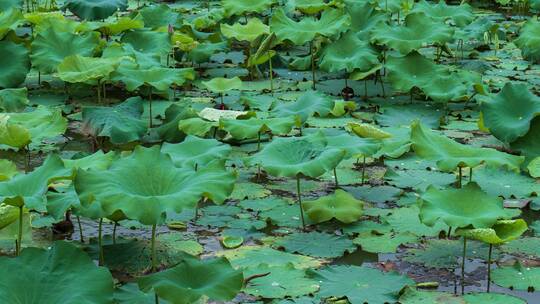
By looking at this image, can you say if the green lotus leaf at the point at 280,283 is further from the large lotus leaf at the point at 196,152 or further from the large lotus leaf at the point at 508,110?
the large lotus leaf at the point at 508,110

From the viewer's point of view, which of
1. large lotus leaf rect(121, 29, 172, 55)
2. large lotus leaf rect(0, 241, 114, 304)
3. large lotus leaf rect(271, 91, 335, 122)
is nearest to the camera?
large lotus leaf rect(0, 241, 114, 304)

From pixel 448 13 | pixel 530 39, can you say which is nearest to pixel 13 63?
pixel 448 13

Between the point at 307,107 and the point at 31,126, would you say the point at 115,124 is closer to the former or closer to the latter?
the point at 31,126

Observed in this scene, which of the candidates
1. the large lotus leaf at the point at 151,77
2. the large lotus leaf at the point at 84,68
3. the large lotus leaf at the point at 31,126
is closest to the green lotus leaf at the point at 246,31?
the large lotus leaf at the point at 151,77

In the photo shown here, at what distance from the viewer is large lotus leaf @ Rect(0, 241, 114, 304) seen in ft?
8.23

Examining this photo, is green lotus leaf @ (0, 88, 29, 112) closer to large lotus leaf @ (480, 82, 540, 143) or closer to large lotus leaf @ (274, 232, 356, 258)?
large lotus leaf @ (274, 232, 356, 258)

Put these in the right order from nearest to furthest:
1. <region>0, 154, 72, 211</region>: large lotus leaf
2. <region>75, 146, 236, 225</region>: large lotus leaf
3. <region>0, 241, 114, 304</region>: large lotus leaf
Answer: <region>0, 241, 114, 304</region>: large lotus leaf
<region>75, 146, 236, 225</region>: large lotus leaf
<region>0, 154, 72, 211</region>: large lotus leaf

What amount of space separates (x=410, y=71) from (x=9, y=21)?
7.36 ft

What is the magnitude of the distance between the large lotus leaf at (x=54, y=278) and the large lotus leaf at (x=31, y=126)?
3.73 ft

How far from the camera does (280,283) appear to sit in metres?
3.01

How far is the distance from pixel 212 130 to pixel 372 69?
1.14m

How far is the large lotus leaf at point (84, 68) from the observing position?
15.0 feet

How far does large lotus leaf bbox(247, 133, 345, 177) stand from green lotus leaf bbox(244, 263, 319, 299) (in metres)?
0.36

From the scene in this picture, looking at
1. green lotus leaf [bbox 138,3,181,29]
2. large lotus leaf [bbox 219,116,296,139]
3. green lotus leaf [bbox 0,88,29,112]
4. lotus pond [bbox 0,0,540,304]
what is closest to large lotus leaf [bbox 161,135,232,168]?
lotus pond [bbox 0,0,540,304]
